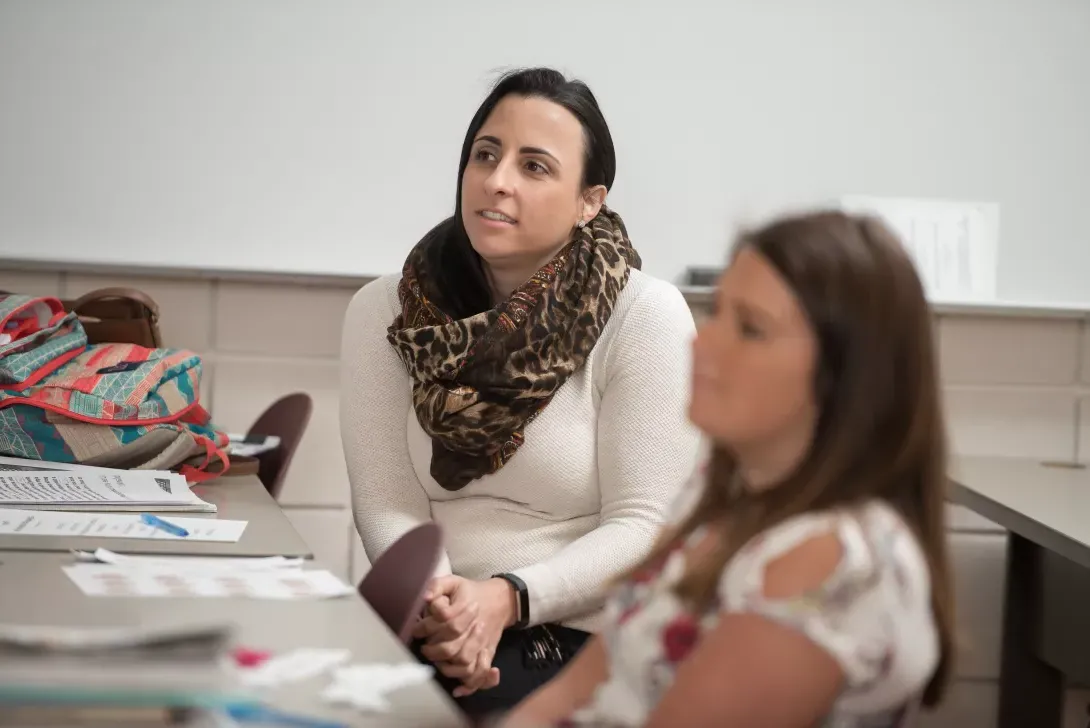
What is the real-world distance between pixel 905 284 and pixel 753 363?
4.8 inches

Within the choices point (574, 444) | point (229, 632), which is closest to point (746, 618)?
point (229, 632)

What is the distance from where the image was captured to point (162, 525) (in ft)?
5.02

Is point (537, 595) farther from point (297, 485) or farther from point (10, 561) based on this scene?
point (297, 485)

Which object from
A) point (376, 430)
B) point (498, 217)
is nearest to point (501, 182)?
point (498, 217)

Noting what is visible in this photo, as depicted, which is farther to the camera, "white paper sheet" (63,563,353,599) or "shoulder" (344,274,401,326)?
"shoulder" (344,274,401,326)

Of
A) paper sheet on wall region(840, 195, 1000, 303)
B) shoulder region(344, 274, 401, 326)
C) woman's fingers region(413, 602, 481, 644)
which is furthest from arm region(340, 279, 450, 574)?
paper sheet on wall region(840, 195, 1000, 303)

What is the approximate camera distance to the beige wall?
8.71ft

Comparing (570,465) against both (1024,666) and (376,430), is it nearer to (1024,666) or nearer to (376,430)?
(376,430)

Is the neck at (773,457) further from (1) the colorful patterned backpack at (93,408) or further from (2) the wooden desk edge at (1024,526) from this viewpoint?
(1) the colorful patterned backpack at (93,408)

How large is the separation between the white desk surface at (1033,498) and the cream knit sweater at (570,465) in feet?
1.44

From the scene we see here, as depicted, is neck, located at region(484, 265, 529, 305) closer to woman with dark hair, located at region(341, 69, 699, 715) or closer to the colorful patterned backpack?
woman with dark hair, located at region(341, 69, 699, 715)

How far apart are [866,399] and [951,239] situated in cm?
211

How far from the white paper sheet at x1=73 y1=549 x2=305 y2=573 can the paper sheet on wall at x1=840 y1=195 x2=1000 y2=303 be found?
5.98ft

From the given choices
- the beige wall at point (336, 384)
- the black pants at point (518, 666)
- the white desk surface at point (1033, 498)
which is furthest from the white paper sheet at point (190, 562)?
the beige wall at point (336, 384)
